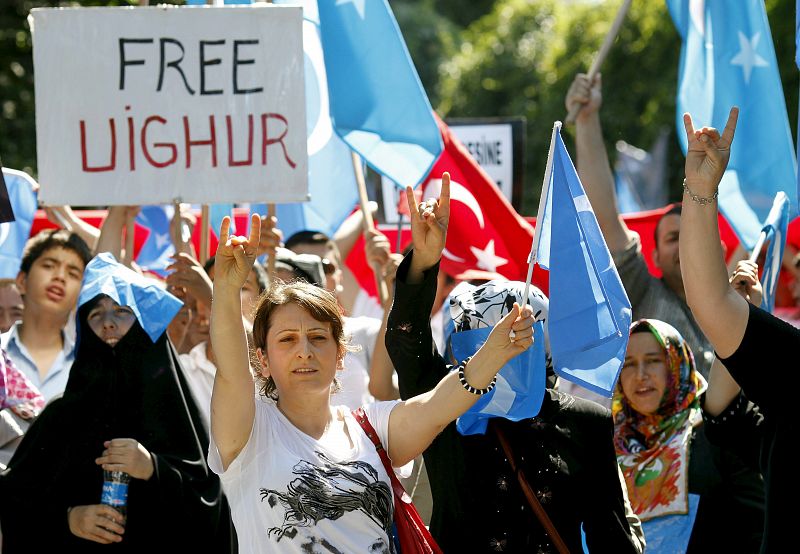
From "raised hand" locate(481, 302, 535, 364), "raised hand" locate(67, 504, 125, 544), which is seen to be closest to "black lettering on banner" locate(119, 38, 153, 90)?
"raised hand" locate(67, 504, 125, 544)

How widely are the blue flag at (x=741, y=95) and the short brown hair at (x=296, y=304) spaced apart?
2.61 metres

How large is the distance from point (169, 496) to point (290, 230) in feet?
8.63

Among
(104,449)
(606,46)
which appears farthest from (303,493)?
(606,46)

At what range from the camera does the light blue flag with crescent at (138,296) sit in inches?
186

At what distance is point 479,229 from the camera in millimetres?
5902

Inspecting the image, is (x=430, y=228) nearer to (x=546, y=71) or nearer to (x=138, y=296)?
(x=138, y=296)

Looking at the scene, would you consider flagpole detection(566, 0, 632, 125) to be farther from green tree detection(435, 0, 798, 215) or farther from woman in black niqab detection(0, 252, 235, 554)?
green tree detection(435, 0, 798, 215)

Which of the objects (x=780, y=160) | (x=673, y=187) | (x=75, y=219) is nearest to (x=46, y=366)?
(x=75, y=219)

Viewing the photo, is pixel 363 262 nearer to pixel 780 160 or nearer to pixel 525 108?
pixel 780 160

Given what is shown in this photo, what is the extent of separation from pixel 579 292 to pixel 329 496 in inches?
36.9

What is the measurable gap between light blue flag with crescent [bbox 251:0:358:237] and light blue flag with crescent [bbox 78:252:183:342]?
5.75 feet

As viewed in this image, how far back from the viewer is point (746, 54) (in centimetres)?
614

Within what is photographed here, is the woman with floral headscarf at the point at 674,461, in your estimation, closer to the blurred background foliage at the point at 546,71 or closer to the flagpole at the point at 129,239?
A: the flagpole at the point at 129,239

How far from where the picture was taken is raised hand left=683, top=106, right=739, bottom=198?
3225 mm
